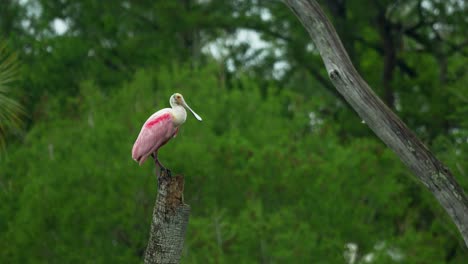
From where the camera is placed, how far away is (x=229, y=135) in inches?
1190

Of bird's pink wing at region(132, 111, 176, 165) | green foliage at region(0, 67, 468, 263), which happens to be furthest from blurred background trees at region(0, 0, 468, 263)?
bird's pink wing at region(132, 111, 176, 165)

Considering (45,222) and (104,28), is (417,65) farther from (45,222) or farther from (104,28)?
(45,222)

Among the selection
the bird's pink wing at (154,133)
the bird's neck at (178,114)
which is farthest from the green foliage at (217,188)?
the bird's neck at (178,114)

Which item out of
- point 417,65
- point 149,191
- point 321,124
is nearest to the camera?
point 149,191

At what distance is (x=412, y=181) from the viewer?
3058 cm

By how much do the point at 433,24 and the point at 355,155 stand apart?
166 inches

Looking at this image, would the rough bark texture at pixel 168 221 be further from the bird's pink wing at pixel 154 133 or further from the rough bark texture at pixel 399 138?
the rough bark texture at pixel 399 138

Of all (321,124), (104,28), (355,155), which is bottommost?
(355,155)

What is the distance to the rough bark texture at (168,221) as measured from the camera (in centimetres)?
980

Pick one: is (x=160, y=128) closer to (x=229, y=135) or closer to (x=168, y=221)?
(x=168, y=221)

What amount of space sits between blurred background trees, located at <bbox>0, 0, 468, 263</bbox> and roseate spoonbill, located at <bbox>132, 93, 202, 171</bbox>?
13.9 m

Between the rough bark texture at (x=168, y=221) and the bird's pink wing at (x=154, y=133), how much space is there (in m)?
1.49

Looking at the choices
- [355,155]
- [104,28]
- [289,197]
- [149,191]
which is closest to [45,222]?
[149,191]

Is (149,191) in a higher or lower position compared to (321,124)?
lower
